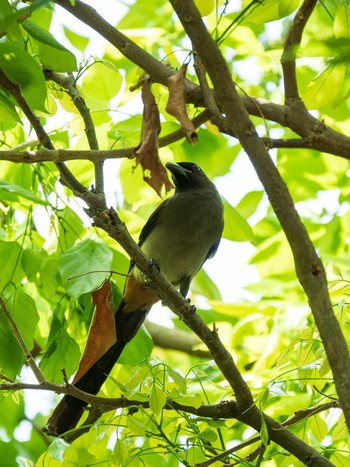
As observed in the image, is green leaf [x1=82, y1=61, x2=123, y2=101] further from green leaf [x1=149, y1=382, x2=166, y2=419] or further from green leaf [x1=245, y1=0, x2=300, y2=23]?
green leaf [x1=149, y1=382, x2=166, y2=419]

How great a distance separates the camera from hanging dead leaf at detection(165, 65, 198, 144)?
7.57 ft

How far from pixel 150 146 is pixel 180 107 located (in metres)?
0.15

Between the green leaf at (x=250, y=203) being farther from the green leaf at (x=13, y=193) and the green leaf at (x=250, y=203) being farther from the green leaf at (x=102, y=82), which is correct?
the green leaf at (x=13, y=193)

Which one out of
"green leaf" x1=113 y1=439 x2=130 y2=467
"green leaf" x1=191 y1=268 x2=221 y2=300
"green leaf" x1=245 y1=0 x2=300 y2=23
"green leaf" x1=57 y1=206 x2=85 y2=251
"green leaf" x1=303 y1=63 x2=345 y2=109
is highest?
"green leaf" x1=191 y1=268 x2=221 y2=300

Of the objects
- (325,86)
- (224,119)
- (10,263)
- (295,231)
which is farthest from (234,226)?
(295,231)

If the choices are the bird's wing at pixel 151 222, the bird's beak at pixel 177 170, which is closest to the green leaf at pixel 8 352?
the bird's wing at pixel 151 222

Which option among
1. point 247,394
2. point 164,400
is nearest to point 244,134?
point 164,400

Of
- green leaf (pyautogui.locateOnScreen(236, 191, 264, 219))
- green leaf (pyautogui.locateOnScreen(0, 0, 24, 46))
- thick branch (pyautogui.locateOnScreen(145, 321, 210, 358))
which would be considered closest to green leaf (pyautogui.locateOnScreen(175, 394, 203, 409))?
green leaf (pyautogui.locateOnScreen(0, 0, 24, 46))

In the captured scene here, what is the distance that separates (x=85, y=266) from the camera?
9.75 feet

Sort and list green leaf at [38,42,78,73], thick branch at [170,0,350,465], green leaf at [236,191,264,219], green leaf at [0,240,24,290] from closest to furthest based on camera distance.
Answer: thick branch at [170,0,350,465] < green leaf at [38,42,78,73] < green leaf at [0,240,24,290] < green leaf at [236,191,264,219]

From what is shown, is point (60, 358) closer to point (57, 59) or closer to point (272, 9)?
point (57, 59)

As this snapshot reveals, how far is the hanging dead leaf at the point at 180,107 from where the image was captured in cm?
231

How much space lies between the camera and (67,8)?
9.09 ft

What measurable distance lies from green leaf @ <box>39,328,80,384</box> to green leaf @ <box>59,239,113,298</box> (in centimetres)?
50
